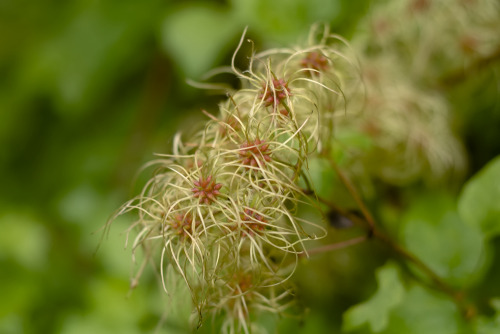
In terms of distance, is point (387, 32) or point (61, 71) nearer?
point (387, 32)

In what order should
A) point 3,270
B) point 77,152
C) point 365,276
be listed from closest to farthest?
point 365,276, point 3,270, point 77,152

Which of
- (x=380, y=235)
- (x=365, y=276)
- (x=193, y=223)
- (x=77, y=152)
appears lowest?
(x=365, y=276)

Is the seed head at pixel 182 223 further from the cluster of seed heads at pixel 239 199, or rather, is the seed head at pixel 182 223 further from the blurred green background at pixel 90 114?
the blurred green background at pixel 90 114

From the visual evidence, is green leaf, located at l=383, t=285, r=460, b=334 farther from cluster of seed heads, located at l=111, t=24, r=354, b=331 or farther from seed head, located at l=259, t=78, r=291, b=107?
seed head, located at l=259, t=78, r=291, b=107

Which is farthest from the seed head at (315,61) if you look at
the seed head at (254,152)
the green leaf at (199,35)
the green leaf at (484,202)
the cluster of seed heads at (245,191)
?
the green leaf at (199,35)

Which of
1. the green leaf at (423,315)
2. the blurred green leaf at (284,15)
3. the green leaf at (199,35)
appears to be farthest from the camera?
the green leaf at (199,35)

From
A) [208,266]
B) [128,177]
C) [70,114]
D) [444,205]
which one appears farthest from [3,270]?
[444,205]

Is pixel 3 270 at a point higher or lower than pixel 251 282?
lower

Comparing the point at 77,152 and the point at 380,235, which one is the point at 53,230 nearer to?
the point at 77,152
